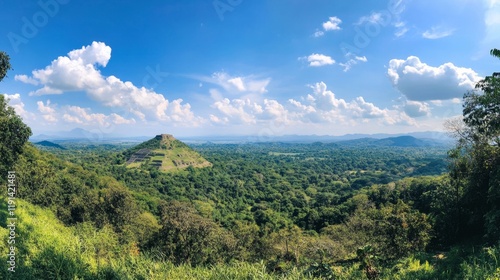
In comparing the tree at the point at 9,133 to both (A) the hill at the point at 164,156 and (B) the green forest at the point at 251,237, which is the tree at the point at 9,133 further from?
(A) the hill at the point at 164,156

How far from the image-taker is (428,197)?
A: 4797 cm

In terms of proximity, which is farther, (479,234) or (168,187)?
(168,187)

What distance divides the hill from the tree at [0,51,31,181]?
4162 inches

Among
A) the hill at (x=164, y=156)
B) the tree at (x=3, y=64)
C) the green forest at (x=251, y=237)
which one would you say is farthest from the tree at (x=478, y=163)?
the hill at (x=164, y=156)

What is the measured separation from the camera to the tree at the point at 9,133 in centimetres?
1888

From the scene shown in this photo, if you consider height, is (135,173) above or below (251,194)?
above

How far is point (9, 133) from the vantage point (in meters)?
19.0

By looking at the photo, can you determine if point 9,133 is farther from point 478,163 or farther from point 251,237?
point 478,163

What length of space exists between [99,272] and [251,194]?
98.7 metres

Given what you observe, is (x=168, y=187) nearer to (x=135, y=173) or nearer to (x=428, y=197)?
(x=135, y=173)

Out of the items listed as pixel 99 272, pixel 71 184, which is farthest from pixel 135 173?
pixel 99 272

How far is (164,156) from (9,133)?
123 meters

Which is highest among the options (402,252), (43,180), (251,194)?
(43,180)

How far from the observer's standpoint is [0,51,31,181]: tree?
18875 mm
